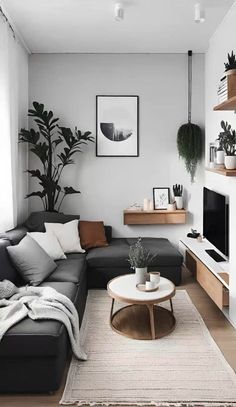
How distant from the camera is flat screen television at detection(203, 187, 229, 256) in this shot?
3510 mm

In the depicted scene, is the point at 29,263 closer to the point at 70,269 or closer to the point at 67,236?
the point at 70,269

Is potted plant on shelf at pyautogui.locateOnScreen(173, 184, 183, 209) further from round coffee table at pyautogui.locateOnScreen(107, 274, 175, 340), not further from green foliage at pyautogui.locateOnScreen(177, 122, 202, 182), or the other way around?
round coffee table at pyautogui.locateOnScreen(107, 274, 175, 340)

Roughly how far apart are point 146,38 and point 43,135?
5.53ft

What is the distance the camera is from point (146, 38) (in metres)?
4.31

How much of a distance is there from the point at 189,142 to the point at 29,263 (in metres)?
2.64

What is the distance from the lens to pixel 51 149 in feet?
15.5

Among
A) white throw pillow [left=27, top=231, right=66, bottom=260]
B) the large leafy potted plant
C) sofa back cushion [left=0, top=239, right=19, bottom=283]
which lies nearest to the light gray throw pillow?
sofa back cushion [left=0, top=239, right=19, bottom=283]

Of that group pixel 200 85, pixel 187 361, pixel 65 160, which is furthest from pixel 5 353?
pixel 200 85

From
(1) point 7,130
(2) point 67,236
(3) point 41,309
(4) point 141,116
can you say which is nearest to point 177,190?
(4) point 141,116

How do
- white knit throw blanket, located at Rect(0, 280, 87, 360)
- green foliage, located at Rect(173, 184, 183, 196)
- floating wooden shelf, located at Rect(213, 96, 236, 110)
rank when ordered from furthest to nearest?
green foliage, located at Rect(173, 184, 183, 196) → floating wooden shelf, located at Rect(213, 96, 236, 110) → white knit throw blanket, located at Rect(0, 280, 87, 360)

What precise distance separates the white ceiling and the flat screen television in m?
1.78

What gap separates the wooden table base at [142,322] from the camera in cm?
294

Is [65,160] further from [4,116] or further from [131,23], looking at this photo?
[131,23]

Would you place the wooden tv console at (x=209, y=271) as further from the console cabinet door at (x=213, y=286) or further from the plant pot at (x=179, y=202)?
the plant pot at (x=179, y=202)
